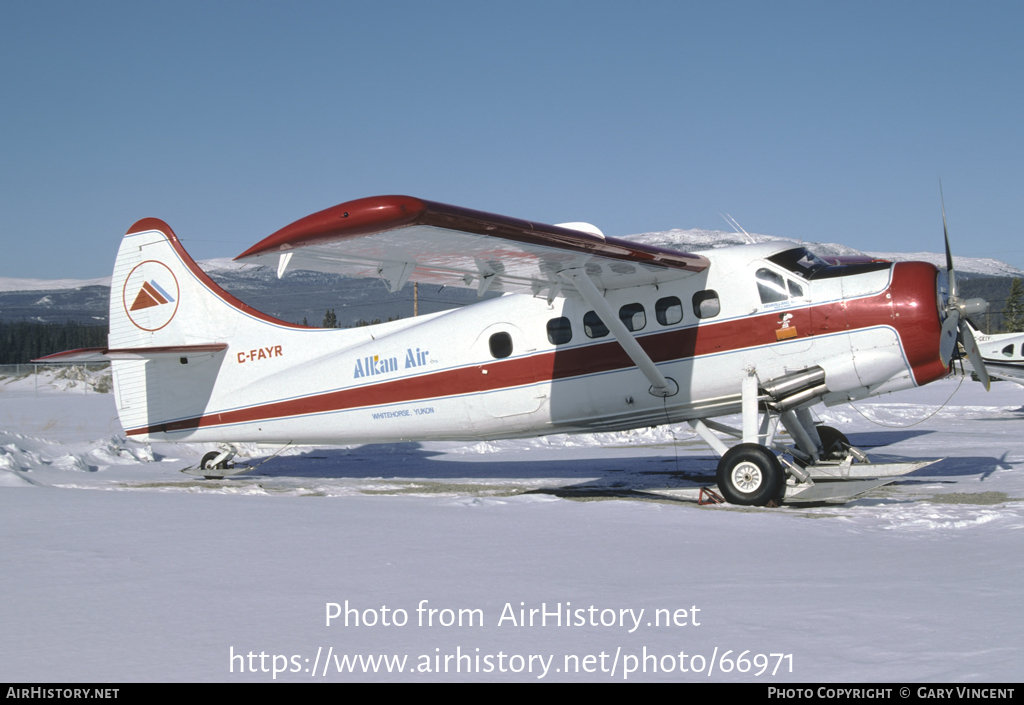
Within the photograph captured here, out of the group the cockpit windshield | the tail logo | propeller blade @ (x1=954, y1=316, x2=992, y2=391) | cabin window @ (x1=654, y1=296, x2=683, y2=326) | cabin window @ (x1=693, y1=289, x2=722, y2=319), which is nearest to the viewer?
propeller blade @ (x1=954, y1=316, x2=992, y2=391)

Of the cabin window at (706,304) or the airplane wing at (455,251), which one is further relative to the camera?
the cabin window at (706,304)

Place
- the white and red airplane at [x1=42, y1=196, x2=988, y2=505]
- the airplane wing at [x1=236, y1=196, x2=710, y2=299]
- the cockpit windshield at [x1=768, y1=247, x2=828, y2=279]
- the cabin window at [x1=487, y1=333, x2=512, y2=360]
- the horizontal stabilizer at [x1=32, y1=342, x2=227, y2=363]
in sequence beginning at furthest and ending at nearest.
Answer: the horizontal stabilizer at [x1=32, y1=342, x2=227, y2=363]
the cabin window at [x1=487, y1=333, x2=512, y2=360]
the cockpit windshield at [x1=768, y1=247, x2=828, y2=279]
the white and red airplane at [x1=42, y1=196, x2=988, y2=505]
the airplane wing at [x1=236, y1=196, x2=710, y2=299]

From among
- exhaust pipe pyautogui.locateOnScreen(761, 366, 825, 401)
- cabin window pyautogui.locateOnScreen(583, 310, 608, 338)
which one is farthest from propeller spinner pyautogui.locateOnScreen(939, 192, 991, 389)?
cabin window pyautogui.locateOnScreen(583, 310, 608, 338)

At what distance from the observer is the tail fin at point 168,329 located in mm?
11609

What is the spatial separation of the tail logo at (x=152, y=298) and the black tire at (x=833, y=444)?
396 inches

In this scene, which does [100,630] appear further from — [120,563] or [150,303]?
[150,303]

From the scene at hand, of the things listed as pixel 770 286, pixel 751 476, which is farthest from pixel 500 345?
pixel 751 476

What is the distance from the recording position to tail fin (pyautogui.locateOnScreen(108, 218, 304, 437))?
11.6 meters

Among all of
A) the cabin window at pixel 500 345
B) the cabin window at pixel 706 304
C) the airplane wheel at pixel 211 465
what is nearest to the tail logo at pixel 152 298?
the airplane wheel at pixel 211 465

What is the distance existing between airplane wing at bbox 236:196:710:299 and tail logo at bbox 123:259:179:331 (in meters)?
4.94

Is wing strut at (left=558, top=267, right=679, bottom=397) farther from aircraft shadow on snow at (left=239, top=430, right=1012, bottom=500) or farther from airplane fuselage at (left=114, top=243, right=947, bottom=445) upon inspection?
aircraft shadow on snow at (left=239, top=430, right=1012, bottom=500)

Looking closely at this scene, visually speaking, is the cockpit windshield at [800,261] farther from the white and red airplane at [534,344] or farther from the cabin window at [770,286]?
the cabin window at [770,286]
